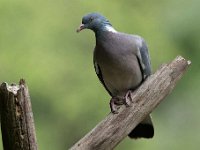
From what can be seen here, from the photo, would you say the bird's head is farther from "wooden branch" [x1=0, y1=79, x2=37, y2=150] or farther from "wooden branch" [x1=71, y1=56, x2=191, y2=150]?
"wooden branch" [x1=0, y1=79, x2=37, y2=150]

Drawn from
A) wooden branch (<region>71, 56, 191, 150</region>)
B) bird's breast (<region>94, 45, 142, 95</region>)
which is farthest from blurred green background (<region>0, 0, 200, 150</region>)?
wooden branch (<region>71, 56, 191, 150</region>)

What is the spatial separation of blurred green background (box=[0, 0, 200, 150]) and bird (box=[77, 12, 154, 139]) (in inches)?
64.4

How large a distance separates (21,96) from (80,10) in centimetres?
271

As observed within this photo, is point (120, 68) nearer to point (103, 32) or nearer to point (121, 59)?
point (121, 59)

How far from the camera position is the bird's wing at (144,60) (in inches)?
119

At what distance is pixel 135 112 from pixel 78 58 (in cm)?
227

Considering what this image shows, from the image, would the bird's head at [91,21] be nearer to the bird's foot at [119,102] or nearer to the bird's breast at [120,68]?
the bird's breast at [120,68]

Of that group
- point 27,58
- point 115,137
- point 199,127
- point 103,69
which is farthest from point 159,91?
point 199,127

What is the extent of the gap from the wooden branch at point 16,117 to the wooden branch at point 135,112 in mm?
227

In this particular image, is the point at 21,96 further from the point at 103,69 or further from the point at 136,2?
the point at 136,2

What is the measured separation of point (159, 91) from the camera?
2637mm

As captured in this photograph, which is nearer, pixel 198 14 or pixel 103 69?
pixel 103 69

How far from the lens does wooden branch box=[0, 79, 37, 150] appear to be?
2.25m

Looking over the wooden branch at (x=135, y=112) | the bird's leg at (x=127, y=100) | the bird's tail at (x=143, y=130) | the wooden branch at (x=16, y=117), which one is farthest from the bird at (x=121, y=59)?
the wooden branch at (x=16, y=117)
